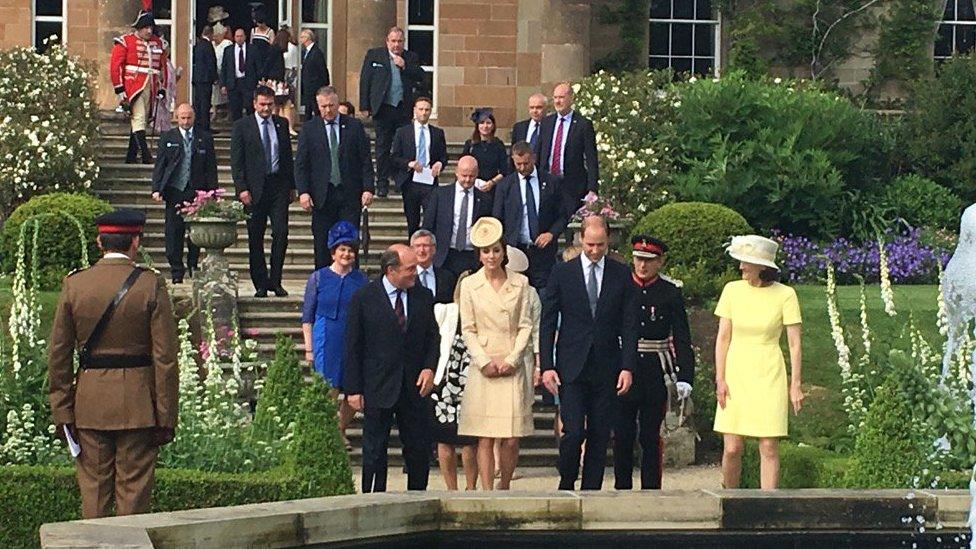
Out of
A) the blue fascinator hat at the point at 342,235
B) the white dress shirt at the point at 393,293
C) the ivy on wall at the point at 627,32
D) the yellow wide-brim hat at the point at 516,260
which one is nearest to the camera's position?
the white dress shirt at the point at 393,293

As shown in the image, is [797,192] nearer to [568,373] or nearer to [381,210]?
[381,210]

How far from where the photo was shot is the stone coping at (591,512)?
11289mm

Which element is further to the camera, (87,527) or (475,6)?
(475,6)

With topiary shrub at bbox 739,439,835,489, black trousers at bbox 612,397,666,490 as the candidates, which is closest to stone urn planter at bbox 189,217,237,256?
black trousers at bbox 612,397,666,490

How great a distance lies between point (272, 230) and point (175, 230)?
4.92ft

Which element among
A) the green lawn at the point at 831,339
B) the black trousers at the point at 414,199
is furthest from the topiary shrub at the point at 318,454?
the black trousers at the point at 414,199

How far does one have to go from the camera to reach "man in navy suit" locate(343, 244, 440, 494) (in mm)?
14609

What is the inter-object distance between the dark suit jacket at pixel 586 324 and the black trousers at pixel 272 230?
511 cm

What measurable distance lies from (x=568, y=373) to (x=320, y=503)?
3.47 metres

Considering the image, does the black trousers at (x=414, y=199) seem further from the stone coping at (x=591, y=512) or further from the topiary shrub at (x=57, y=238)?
the stone coping at (x=591, y=512)

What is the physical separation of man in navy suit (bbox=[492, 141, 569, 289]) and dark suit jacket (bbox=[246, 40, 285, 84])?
24.8 feet

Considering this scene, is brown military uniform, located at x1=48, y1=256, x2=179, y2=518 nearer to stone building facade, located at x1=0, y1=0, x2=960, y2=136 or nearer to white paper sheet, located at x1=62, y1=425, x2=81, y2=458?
white paper sheet, located at x1=62, y1=425, x2=81, y2=458

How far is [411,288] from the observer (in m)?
14.8

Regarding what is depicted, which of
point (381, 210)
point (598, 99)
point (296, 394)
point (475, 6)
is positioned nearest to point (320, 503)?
point (296, 394)
